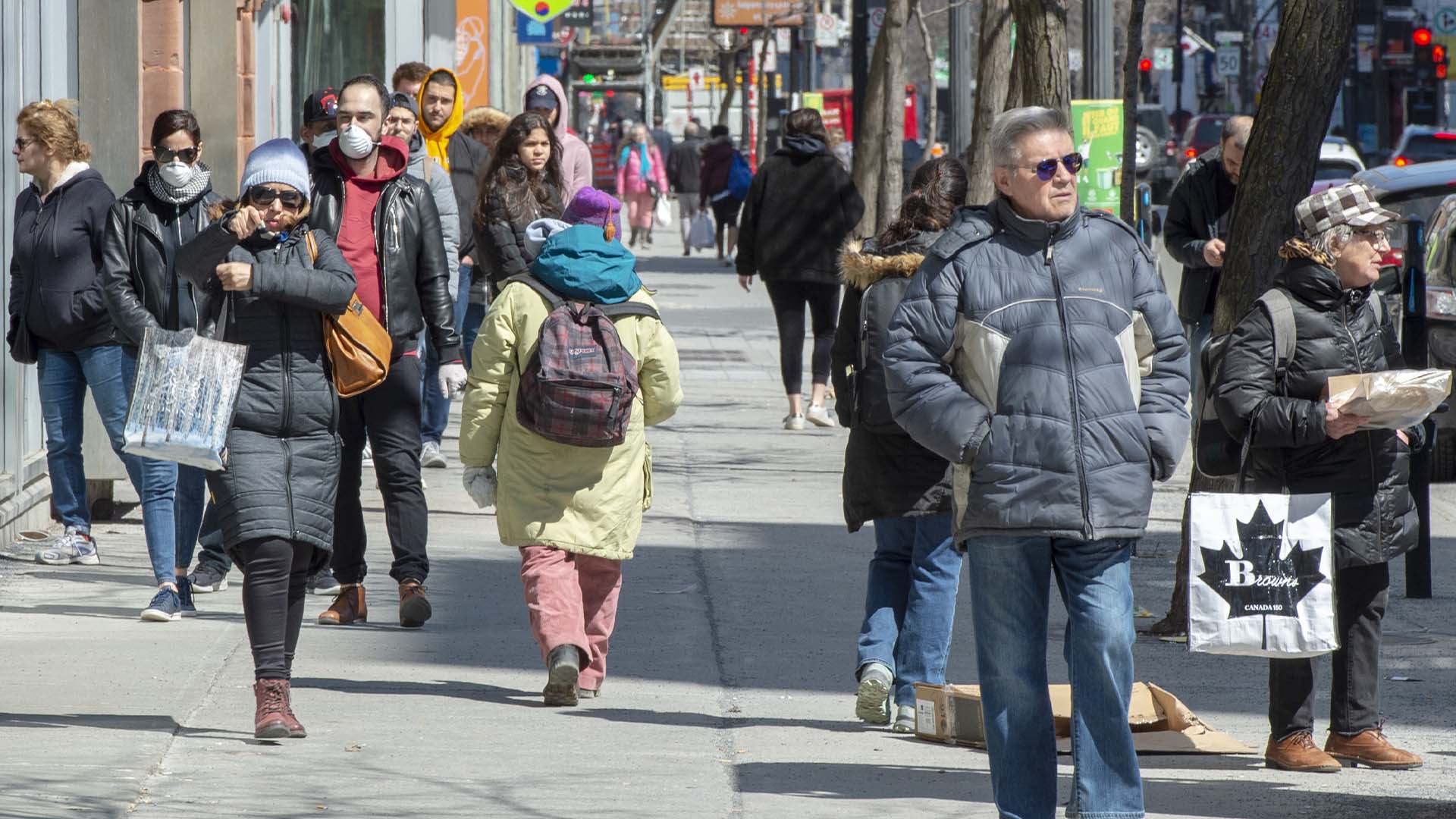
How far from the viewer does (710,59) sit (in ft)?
333

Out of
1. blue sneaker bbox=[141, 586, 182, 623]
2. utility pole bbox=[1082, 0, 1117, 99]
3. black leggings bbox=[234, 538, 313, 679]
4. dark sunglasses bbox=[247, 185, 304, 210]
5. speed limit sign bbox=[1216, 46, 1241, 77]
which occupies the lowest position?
blue sneaker bbox=[141, 586, 182, 623]

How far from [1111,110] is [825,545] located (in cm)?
598

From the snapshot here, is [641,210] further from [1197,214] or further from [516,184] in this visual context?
[1197,214]

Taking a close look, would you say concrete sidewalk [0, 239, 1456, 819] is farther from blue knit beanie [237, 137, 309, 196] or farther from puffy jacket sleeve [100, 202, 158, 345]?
blue knit beanie [237, 137, 309, 196]

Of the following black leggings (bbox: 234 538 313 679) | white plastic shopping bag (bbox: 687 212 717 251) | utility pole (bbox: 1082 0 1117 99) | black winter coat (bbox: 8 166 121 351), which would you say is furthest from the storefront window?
white plastic shopping bag (bbox: 687 212 717 251)

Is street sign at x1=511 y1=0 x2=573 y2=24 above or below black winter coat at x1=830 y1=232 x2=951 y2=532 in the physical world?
above

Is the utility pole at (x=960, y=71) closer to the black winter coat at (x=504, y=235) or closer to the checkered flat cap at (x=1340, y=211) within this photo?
the black winter coat at (x=504, y=235)

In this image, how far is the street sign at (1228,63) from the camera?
6244 centimetres

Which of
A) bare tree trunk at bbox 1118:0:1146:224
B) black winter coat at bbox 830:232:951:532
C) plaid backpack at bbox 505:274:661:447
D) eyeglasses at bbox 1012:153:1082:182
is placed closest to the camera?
eyeglasses at bbox 1012:153:1082:182

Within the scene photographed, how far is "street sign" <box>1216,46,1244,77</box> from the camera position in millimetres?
62438

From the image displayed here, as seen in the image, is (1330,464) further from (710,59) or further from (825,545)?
(710,59)

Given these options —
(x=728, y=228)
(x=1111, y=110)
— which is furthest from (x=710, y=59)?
(x=1111, y=110)

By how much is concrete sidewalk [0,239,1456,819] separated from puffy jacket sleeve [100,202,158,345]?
1094mm

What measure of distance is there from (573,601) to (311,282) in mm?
1333
